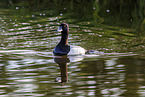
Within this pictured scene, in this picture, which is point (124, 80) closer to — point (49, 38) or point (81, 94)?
point (81, 94)

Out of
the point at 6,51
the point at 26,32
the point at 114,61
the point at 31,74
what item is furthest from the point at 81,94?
the point at 26,32

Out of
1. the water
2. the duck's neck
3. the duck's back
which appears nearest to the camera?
the water

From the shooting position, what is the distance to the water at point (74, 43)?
9156 mm

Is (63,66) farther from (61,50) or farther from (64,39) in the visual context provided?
(64,39)

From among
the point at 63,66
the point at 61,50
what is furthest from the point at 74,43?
the point at 63,66

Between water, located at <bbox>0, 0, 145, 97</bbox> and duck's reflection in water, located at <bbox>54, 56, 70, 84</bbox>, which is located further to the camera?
duck's reflection in water, located at <bbox>54, 56, 70, 84</bbox>

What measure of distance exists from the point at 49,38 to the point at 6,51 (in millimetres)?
3025

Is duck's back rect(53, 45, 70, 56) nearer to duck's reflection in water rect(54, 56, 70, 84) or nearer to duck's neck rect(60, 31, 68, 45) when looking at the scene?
duck's neck rect(60, 31, 68, 45)

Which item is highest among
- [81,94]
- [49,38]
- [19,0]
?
[19,0]

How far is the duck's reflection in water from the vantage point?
9.88 metres

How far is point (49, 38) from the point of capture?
16672 millimetres

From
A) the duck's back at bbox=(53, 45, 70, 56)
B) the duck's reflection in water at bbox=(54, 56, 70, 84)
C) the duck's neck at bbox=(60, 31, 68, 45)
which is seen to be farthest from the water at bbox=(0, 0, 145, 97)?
the duck's neck at bbox=(60, 31, 68, 45)

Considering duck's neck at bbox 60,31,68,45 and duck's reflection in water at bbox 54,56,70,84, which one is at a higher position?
duck's neck at bbox 60,31,68,45

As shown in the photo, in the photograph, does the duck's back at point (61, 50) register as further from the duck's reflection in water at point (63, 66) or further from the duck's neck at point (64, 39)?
the duck's reflection in water at point (63, 66)
